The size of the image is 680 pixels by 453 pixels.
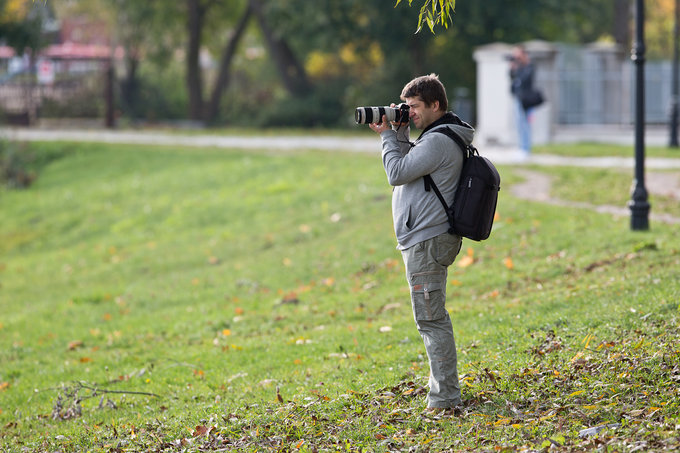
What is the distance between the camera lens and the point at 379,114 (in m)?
5.56

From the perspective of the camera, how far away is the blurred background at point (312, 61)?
73.2 ft

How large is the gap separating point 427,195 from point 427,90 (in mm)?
657

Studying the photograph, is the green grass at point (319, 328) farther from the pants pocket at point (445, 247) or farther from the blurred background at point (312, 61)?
the blurred background at point (312, 61)

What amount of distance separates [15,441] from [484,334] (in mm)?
3981

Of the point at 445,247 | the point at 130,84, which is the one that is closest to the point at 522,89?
the point at 445,247

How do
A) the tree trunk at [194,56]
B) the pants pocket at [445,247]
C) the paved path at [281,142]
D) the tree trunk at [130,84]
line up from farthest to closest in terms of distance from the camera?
the tree trunk at [130,84] → the tree trunk at [194,56] → the paved path at [281,142] → the pants pocket at [445,247]

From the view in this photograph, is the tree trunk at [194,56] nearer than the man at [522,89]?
No

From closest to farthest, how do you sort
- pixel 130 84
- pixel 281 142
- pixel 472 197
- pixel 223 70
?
1. pixel 472 197
2. pixel 281 142
3. pixel 223 70
4. pixel 130 84

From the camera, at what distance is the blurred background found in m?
22.3

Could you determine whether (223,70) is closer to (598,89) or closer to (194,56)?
(194,56)

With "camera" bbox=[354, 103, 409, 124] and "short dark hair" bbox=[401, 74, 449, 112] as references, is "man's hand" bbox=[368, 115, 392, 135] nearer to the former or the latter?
"camera" bbox=[354, 103, 409, 124]

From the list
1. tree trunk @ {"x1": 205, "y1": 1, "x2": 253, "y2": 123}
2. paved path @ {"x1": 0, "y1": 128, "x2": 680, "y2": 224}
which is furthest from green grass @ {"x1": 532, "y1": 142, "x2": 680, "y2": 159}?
tree trunk @ {"x1": 205, "y1": 1, "x2": 253, "y2": 123}

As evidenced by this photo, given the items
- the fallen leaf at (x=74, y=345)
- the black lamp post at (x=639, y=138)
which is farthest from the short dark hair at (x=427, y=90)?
the fallen leaf at (x=74, y=345)

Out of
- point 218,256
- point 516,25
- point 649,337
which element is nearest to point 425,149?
point 649,337
